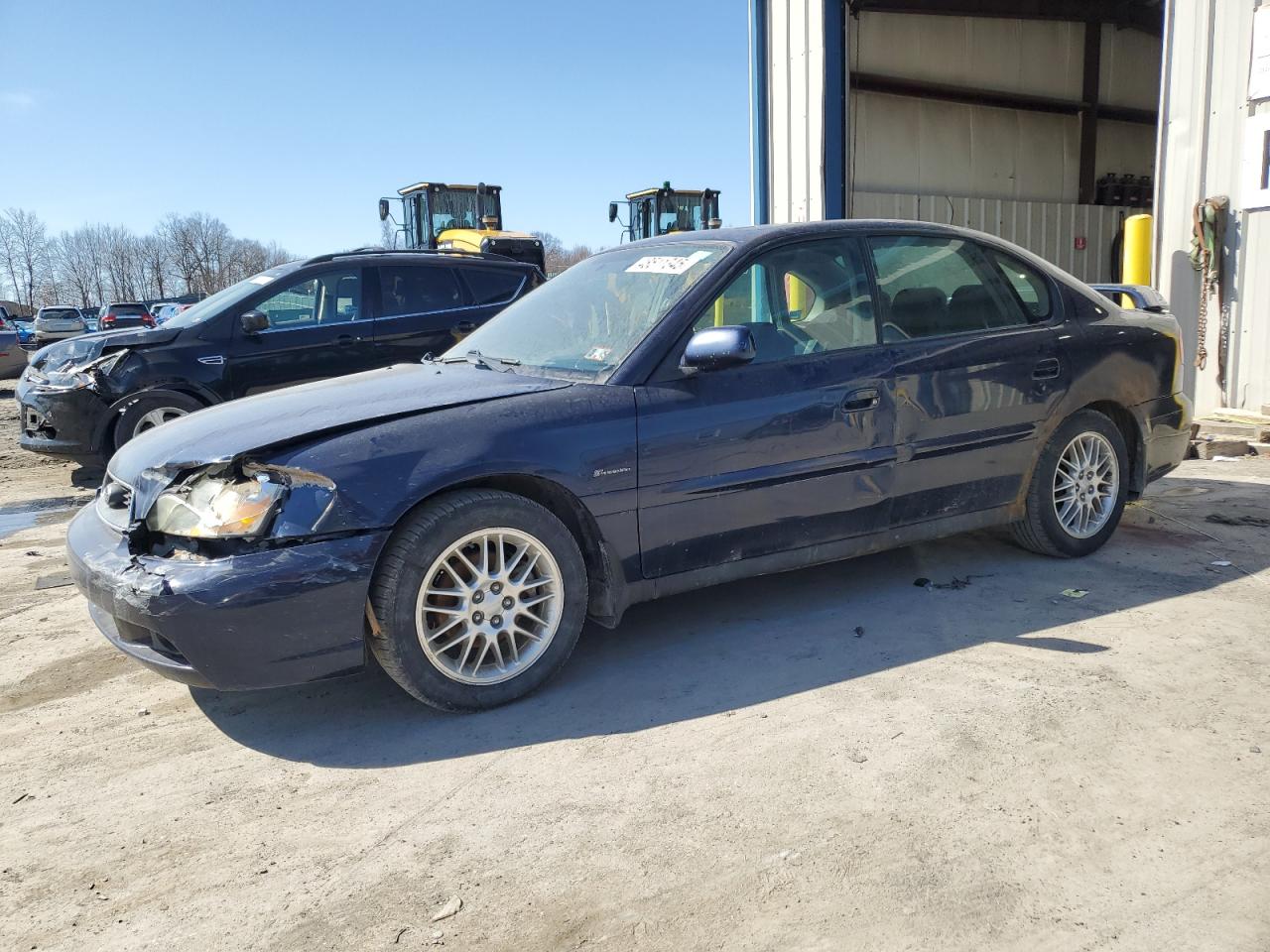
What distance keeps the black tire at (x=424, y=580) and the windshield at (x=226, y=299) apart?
5540mm

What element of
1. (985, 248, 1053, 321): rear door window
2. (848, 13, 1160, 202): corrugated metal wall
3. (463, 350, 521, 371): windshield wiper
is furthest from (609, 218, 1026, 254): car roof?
(848, 13, 1160, 202): corrugated metal wall

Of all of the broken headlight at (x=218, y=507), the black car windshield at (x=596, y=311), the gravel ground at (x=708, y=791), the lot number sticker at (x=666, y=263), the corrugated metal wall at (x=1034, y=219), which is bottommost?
the gravel ground at (x=708, y=791)

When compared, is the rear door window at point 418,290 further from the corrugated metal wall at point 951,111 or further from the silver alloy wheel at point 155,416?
the corrugated metal wall at point 951,111

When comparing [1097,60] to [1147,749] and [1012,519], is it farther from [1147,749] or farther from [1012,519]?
[1147,749]

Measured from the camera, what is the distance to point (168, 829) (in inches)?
108

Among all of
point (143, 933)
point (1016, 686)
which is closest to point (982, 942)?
point (1016, 686)

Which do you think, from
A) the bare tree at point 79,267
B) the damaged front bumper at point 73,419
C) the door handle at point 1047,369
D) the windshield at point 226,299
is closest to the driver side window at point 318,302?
the windshield at point 226,299

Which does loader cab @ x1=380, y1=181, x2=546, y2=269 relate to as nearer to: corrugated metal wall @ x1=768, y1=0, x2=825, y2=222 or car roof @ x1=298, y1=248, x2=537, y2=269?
corrugated metal wall @ x1=768, y1=0, x2=825, y2=222

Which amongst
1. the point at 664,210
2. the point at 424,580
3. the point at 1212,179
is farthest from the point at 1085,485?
the point at 664,210

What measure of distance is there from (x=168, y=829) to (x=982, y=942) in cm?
212

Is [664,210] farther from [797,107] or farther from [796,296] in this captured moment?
[796,296]

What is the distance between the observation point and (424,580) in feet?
10.6

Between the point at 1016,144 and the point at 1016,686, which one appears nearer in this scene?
the point at 1016,686

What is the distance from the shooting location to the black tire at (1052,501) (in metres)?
4.64
